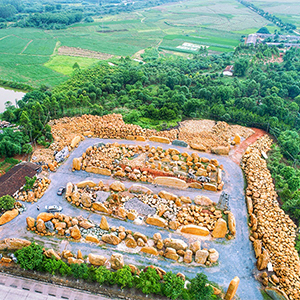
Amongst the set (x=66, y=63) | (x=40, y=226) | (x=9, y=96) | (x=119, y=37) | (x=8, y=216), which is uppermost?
(x=119, y=37)

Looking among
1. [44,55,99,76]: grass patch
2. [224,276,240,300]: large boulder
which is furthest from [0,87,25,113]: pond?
[224,276,240,300]: large boulder

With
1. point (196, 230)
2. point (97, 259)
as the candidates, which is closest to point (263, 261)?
point (196, 230)

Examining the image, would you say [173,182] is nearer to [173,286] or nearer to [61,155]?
[173,286]

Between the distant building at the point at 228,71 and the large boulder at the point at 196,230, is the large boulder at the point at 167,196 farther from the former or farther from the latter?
the distant building at the point at 228,71

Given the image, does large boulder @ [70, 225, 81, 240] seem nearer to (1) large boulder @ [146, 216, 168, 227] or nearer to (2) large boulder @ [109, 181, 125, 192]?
(1) large boulder @ [146, 216, 168, 227]

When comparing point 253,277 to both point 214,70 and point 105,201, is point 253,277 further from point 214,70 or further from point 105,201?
point 214,70
